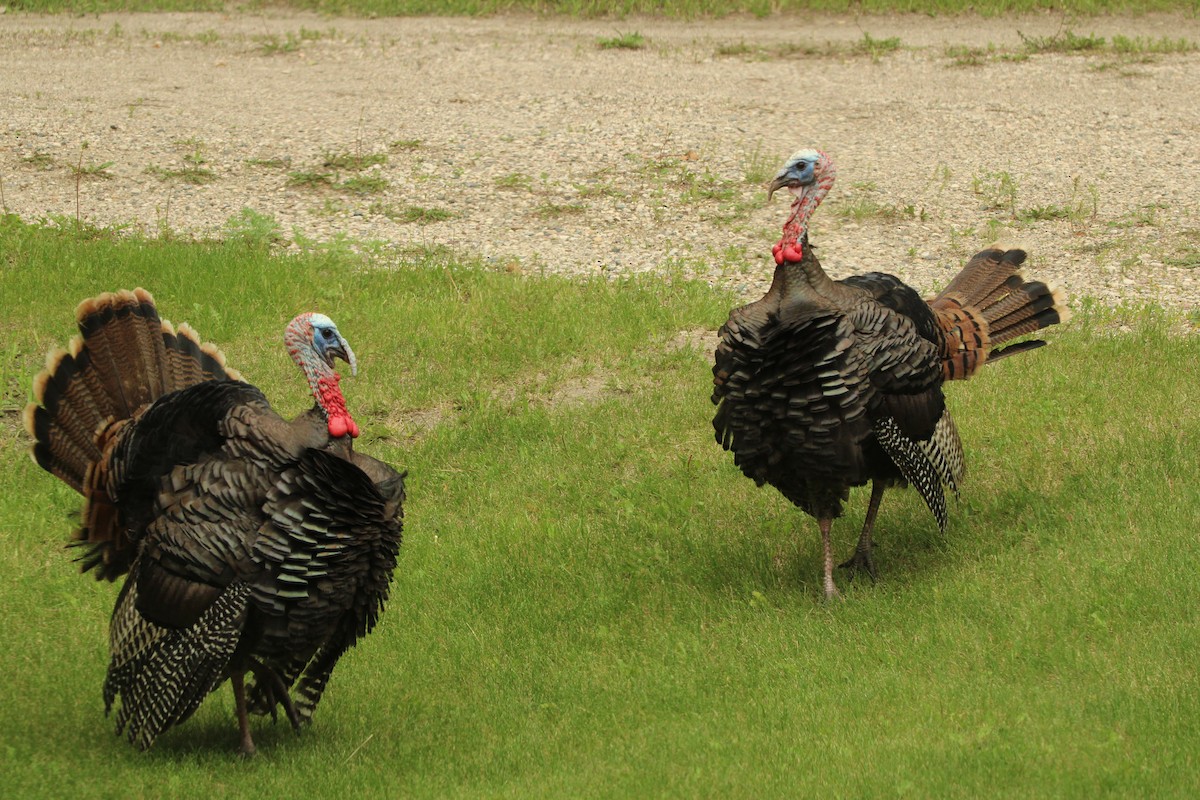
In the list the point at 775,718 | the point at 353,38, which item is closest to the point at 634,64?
the point at 353,38

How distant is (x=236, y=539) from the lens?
19.4 feet

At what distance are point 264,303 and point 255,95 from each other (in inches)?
211

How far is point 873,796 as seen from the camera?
17.4 ft

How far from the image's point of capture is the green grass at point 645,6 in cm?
1738

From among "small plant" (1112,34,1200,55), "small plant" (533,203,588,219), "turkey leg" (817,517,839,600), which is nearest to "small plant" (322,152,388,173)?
"small plant" (533,203,588,219)

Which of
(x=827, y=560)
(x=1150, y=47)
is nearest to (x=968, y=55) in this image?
(x=1150, y=47)

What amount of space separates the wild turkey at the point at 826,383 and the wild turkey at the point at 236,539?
1.99m

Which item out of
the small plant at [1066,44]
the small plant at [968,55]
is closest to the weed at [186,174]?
the small plant at [968,55]

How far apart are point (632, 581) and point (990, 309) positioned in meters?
2.75

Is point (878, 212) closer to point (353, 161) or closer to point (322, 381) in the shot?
point (353, 161)

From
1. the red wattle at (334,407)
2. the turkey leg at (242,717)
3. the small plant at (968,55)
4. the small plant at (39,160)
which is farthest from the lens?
the small plant at (968,55)

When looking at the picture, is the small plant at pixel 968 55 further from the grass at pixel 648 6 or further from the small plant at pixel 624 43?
the small plant at pixel 624 43

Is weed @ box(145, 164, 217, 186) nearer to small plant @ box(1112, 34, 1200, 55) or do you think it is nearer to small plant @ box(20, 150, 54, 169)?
small plant @ box(20, 150, 54, 169)

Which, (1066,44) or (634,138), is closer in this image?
(634,138)
